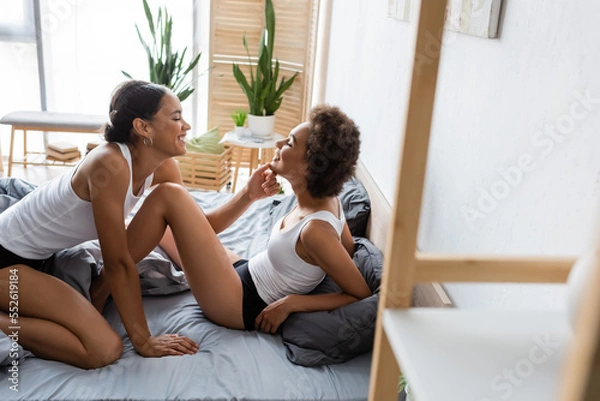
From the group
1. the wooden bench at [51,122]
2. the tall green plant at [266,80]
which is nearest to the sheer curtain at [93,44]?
the wooden bench at [51,122]

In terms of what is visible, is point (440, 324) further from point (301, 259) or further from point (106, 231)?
point (106, 231)

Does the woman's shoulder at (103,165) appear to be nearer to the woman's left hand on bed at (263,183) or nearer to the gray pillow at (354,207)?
the woman's left hand on bed at (263,183)

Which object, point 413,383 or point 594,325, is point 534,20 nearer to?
point 413,383

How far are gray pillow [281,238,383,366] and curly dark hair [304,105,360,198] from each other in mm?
378

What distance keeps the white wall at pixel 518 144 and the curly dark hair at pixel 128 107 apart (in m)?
0.85

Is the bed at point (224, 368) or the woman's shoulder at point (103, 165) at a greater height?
the woman's shoulder at point (103, 165)

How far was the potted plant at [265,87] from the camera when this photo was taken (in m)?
3.68

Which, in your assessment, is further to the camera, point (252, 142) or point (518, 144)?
point (252, 142)

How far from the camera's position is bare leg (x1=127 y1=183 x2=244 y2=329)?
6.07ft

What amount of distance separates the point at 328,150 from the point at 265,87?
6.36ft

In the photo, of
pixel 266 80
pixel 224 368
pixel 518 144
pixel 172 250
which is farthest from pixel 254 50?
pixel 518 144

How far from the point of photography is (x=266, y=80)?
375 cm

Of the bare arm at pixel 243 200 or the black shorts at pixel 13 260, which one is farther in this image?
the bare arm at pixel 243 200

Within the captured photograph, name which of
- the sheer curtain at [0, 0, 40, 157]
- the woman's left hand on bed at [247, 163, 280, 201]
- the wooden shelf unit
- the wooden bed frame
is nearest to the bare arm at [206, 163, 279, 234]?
the woman's left hand on bed at [247, 163, 280, 201]
